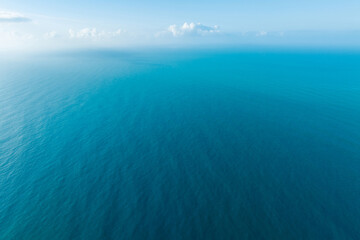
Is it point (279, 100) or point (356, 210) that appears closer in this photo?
point (356, 210)

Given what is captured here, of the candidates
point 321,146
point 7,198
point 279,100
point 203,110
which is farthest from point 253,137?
Result: point 7,198

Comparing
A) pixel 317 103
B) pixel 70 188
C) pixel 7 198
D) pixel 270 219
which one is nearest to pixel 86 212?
pixel 70 188

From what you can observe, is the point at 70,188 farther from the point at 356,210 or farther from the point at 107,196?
the point at 356,210

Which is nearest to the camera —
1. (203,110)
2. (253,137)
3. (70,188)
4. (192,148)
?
(70,188)

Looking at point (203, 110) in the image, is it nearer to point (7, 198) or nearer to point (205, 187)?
point (205, 187)

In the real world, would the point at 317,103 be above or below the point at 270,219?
above

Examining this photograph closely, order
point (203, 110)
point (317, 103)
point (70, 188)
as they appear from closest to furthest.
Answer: point (70, 188) → point (203, 110) → point (317, 103)
